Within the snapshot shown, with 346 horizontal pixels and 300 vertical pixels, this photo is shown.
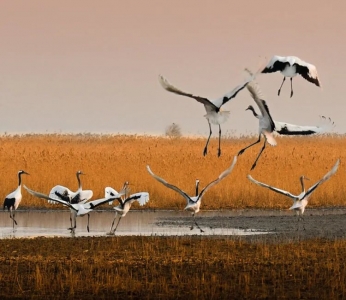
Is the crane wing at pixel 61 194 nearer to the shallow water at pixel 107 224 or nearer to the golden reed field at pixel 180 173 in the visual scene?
the shallow water at pixel 107 224

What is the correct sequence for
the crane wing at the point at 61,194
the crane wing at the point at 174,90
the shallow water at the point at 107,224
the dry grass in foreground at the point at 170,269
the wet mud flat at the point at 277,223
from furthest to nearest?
the crane wing at the point at 61,194
the shallow water at the point at 107,224
the wet mud flat at the point at 277,223
the crane wing at the point at 174,90
the dry grass in foreground at the point at 170,269

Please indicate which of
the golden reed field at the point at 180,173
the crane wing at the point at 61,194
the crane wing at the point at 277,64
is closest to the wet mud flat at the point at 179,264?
the crane wing at the point at 61,194

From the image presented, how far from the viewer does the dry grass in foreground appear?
1107 centimetres

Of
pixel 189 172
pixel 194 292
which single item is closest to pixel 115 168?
pixel 189 172

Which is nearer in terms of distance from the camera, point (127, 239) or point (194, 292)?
point (194, 292)

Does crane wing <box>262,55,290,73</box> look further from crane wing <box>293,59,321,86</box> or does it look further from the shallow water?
the shallow water

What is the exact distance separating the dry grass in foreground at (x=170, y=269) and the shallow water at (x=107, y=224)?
147 centimetres

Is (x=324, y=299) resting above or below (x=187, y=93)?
→ below

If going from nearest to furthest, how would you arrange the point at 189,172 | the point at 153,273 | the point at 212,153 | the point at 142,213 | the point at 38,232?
the point at 153,273
the point at 38,232
the point at 142,213
the point at 189,172
the point at 212,153

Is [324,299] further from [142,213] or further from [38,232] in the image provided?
[142,213]

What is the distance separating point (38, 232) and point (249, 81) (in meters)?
6.14

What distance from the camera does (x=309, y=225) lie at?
19.0 meters

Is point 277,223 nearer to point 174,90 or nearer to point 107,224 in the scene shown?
point 107,224

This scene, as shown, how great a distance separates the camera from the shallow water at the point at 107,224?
17500 mm
